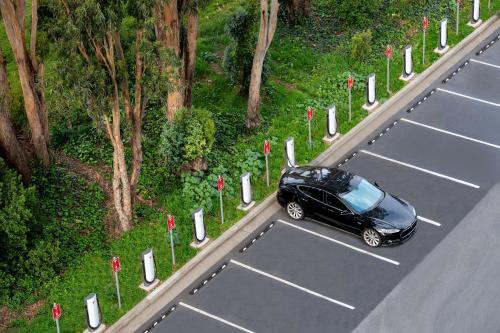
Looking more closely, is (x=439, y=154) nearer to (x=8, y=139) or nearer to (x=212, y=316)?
(x=212, y=316)

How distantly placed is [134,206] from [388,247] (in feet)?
22.9

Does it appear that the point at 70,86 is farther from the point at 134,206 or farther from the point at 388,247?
the point at 388,247

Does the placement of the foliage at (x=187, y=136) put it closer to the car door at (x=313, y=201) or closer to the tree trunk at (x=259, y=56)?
the tree trunk at (x=259, y=56)

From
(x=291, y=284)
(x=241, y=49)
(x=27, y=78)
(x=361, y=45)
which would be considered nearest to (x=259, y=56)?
(x=241, y=49)

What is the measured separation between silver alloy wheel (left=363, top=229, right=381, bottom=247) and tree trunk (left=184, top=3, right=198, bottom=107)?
23.2 feet

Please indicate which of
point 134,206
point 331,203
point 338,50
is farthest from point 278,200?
point 338,50

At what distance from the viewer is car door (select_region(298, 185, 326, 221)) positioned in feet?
91.2

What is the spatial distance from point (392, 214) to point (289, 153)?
4214 mm

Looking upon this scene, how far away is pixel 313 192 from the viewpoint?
27906 mm

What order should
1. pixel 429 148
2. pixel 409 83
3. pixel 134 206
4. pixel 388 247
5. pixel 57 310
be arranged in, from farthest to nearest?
pixel 409 83
pixel 429 148
pixel 134 206
pixel 388 247
pixel 57 310

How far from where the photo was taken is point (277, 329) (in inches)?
981

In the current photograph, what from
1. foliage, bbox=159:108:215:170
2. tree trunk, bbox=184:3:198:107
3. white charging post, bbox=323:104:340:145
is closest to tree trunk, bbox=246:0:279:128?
tree trunk, bbox=184:3:198:107

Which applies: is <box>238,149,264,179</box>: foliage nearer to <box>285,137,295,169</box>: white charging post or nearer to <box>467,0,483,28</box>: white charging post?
<box>285,137,295,169</box>: white charging post

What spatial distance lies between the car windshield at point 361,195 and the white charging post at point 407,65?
7.25 meters
